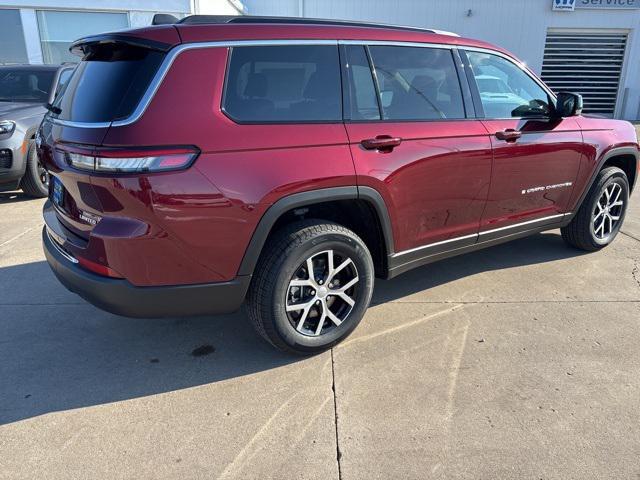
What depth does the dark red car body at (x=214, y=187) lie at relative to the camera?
2422 millimetres

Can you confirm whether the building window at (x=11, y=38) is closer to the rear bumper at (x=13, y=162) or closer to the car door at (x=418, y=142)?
the rear bumper at (x=13, y=162)

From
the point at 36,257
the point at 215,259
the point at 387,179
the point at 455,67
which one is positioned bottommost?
the point at 36,257

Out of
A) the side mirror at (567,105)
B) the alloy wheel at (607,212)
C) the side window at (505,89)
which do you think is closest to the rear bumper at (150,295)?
the side window at (505,89)

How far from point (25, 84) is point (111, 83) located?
5921 millimetres

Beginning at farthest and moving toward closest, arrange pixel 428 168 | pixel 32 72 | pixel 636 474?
pixel 32 72
pixel 428 168
pixel 636 474

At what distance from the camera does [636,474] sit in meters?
2.20

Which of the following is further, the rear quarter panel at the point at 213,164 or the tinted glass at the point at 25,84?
the tinted glass at the point at 25,84

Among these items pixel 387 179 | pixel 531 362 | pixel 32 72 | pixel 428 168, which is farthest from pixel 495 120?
pixel 32 72

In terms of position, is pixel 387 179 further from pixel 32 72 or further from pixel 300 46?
pixel 32 72

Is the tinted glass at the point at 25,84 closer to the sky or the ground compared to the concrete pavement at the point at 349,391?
closer to the sky

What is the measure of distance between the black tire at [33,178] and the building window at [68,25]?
22.4ft

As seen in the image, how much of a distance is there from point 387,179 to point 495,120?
3.82 ft

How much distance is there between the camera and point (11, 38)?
12453mm

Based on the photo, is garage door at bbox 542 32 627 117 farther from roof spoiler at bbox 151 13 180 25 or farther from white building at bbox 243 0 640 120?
roof spoiler at bbox 151 13 180 25
